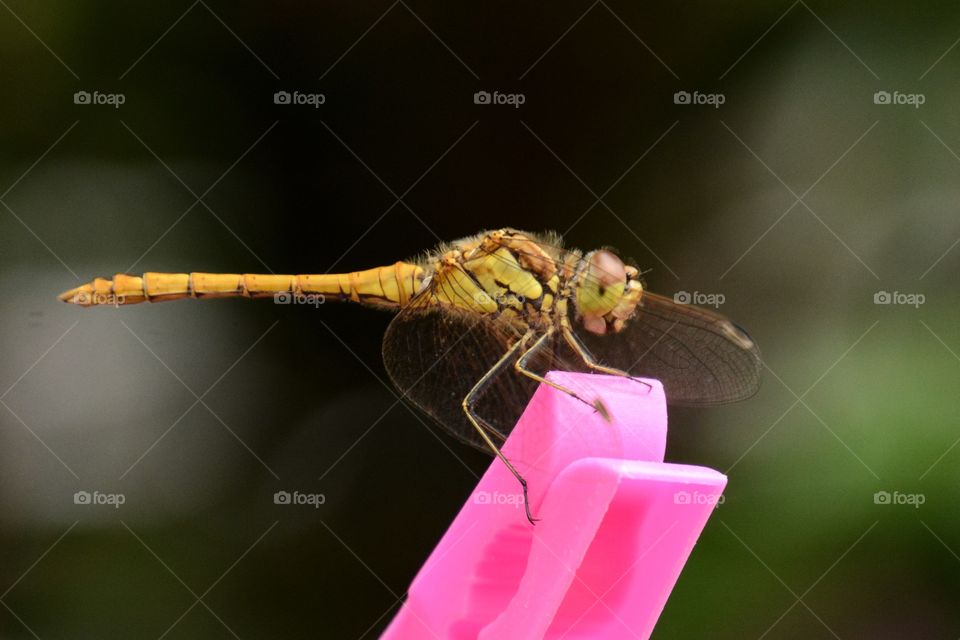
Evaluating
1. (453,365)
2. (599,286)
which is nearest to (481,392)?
(453,365)

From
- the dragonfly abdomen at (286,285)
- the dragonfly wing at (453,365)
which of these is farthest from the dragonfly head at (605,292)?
the dragonfly abdomen at (286,285)

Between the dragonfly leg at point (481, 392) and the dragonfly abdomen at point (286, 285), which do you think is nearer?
the dragonfly leg at point (481, 392)

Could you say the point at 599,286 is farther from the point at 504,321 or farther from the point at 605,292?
the point at 504,321

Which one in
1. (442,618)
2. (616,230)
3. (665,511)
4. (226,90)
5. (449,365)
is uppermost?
(226,90)

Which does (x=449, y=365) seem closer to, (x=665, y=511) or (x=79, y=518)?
(x=665, y=511)

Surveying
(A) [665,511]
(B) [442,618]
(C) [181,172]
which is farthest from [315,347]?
(A) [665,511]

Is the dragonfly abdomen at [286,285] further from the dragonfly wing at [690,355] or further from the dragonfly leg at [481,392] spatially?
the dragonfly wing at [690,355]
